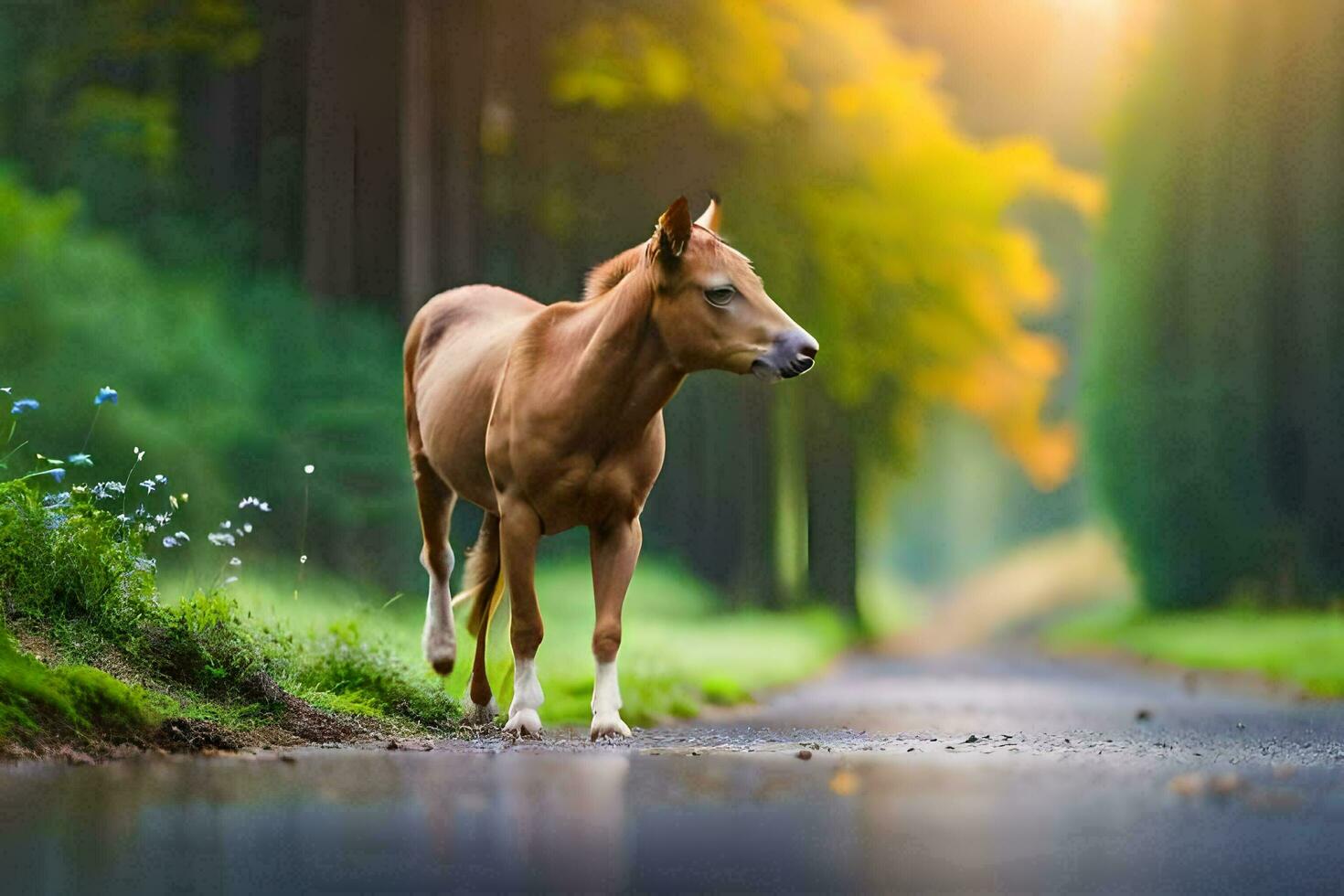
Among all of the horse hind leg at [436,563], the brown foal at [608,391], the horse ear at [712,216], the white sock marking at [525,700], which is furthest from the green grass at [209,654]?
the horse ear at [712,216]

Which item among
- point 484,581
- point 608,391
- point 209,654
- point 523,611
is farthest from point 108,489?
point 608,391

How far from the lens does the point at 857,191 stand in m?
13.6

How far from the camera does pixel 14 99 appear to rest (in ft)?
40.1

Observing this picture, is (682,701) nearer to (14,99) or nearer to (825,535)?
(825,535)

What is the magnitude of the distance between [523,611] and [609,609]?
1.18ft

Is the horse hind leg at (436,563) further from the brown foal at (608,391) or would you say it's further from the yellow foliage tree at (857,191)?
the yellow foliage tree at (857,191)

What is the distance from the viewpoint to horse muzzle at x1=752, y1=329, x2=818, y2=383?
5.59 meters

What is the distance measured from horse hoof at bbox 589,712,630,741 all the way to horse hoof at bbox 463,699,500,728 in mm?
1231

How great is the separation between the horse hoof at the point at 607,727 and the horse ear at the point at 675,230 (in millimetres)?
1676

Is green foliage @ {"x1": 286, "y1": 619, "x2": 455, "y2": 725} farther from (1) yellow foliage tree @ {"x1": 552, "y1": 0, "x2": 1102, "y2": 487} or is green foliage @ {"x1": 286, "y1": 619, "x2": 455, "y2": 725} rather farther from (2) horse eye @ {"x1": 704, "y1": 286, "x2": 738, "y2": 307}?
(1) yellow foliage tree @ {"x1": 552, "y1": 0, "x2": 1102, "y2": 487}

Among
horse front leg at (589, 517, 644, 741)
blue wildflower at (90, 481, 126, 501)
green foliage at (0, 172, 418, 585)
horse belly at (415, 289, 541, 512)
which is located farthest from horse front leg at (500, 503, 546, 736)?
green foliage at (0, 172, 418, 585)

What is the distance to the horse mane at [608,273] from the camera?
20.5 feet

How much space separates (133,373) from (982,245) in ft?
23.8

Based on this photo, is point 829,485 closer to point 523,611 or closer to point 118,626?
point 523,611
